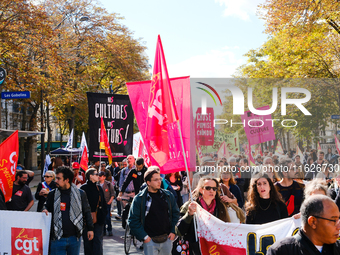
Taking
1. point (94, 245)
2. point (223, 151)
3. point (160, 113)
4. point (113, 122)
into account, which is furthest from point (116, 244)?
point (223, 151)

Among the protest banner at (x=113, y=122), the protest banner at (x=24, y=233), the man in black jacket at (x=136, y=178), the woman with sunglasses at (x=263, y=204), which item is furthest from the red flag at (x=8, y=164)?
the protest banner at (x=113, y=122)

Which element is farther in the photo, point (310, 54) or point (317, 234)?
point (310, 54)

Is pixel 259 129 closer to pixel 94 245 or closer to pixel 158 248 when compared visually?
pixel 94 245

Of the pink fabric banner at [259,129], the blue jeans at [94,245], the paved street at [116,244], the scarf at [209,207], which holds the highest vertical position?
the pink fabric banner at [259,129]

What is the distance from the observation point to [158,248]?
17.1 ft

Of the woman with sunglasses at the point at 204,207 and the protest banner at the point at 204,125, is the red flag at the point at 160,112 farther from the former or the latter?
the protest banner at the point at 204,125

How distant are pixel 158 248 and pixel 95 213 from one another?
7.10 ft

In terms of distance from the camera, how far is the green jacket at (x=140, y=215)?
5.12m

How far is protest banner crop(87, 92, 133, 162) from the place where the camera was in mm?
11422

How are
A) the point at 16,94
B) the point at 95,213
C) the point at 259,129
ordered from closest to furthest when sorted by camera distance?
1. the point at 95,213
2. the point at 16,94
3. the point at 259,129

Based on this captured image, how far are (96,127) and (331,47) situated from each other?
50.4 feet

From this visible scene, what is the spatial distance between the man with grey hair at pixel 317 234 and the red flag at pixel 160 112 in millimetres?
2605

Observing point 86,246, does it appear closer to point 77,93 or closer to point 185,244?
point 185,244

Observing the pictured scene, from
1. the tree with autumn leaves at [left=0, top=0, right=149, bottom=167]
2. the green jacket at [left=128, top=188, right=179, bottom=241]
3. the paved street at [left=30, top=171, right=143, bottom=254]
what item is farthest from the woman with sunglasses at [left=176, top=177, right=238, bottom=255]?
the tree with autumn leaves at [left=0, top=0, right=149, bottom=167]
